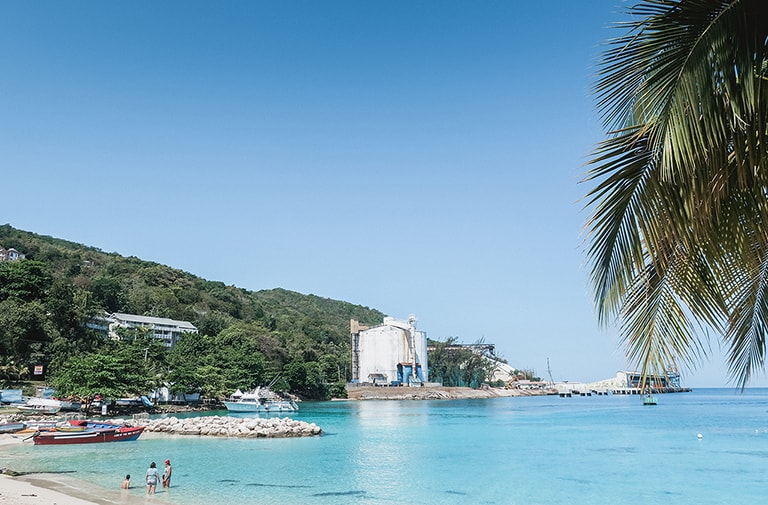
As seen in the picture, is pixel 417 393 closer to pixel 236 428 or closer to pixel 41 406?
pixel 41 406

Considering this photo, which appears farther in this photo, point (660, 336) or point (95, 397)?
point (95, 397)

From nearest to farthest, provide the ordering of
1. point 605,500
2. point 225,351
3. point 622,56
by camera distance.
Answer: point 622,56, point 605,500, point 225,351

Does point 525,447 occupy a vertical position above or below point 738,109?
below

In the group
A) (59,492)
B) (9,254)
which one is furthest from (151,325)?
(59,492)

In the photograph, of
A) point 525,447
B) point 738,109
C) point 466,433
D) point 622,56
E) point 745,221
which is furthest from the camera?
point 466,433

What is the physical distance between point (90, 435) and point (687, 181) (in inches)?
1274

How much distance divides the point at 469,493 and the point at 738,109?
19.8 metres

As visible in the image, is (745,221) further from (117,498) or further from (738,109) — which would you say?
(117,498)

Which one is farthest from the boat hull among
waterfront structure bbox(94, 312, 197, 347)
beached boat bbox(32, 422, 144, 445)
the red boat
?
the red boat

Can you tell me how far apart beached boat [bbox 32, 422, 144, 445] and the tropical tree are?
1235 inches

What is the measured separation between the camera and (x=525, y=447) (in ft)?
116

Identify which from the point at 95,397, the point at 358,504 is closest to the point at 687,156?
the point at 358,504

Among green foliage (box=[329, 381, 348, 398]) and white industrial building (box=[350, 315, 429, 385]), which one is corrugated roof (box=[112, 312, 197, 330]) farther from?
white industrial building (box=[350, 315, 429, 385])

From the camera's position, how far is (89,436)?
29.9m
